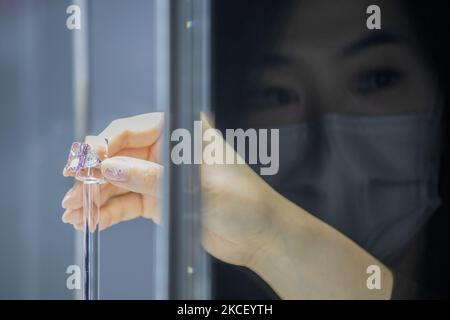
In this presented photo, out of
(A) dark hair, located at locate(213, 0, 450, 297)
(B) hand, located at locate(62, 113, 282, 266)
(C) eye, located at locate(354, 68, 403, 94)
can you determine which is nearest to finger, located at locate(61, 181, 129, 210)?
(B) hand, located at locate(62, 113, 282, 266)

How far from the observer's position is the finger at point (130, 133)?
72 centimetres

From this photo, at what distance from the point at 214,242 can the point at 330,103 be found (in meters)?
0.28

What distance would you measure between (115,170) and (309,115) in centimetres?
31

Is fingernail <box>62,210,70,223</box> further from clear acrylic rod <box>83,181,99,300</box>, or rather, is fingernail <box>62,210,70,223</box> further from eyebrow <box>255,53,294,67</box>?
eyebrow <box>255,53,294,67</box>

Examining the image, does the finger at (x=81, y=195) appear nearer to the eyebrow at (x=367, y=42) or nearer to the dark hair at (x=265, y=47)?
the dark hair at (x=265, y=47)

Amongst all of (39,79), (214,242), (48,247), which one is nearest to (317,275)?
(214,242)

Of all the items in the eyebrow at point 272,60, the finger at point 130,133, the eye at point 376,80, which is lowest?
the finger at point 130,133

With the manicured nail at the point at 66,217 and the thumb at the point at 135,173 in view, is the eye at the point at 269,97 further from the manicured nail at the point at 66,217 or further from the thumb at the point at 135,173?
the manicured nail at the point at 66,217

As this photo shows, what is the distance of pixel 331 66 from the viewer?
2.51 ft

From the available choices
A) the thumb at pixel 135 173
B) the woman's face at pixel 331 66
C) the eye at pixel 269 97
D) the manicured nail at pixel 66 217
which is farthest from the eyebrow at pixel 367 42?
the manicured nail at pixel 66 217

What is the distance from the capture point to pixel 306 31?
763mm

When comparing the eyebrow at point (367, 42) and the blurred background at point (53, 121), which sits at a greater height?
the eyebrow at point (367, 42)

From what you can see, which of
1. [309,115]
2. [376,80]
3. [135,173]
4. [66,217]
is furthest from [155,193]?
[376,80]

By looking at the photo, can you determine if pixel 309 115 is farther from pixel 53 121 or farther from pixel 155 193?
pixel 53 121
